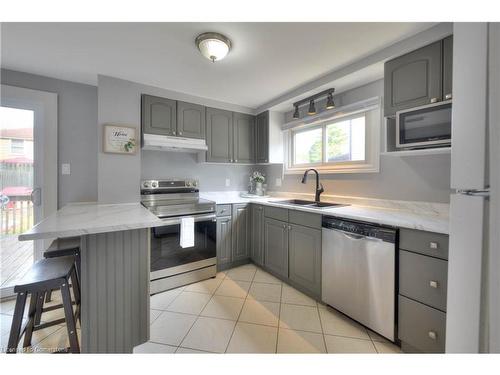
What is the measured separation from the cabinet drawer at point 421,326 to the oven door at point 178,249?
1.83 m

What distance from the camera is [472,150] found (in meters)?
0.86

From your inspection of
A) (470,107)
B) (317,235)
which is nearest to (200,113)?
(317,235)

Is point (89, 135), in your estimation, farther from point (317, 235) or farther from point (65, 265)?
point (317, 235)

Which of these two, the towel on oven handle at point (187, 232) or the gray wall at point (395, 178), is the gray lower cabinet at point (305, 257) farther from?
the towel on oven handle at point (187, 232)

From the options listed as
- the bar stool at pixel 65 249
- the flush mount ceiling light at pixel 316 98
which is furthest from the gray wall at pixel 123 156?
the flush mount ceiling light at pixel 316 98

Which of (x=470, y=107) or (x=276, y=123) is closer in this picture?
(x=470, y=107)

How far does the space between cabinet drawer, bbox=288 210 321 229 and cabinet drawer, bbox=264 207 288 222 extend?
2.7 inches

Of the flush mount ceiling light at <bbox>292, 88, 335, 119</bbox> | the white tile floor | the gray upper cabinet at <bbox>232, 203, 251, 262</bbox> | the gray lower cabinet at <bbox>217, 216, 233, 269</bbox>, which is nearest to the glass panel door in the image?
the white tile floor

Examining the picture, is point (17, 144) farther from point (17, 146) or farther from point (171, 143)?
point (171, 143)

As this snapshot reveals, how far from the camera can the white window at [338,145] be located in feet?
6.78

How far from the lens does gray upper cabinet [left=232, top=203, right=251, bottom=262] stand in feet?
8.56

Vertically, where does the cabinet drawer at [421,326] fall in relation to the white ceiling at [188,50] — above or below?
below
